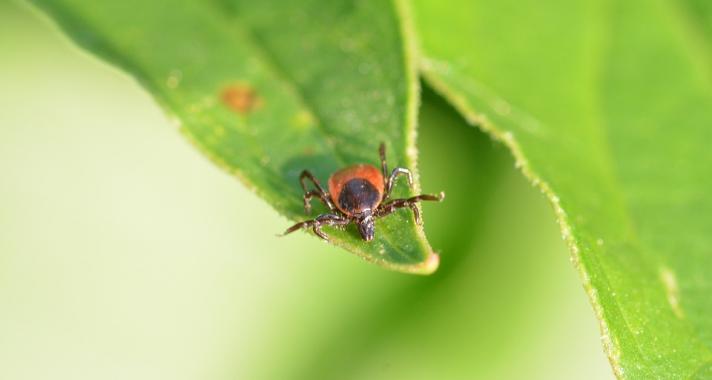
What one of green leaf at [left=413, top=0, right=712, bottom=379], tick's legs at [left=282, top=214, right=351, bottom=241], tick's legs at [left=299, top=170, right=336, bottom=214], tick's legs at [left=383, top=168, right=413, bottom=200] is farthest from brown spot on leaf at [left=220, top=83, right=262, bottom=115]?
green leaf at [left=413, top=0, right=712, bottom=379]

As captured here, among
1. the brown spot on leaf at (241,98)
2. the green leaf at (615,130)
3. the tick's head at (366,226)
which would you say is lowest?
the green leaf at (615,130)

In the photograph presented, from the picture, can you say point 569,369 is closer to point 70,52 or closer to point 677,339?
point 677,339

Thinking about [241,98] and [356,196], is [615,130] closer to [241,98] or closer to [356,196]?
[356,196]

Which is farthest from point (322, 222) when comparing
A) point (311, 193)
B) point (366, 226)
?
point (366, 226)

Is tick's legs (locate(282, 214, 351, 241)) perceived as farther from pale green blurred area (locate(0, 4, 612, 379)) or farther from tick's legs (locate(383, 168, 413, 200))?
pale green blurred area (locate(0, 4, 612, 379))

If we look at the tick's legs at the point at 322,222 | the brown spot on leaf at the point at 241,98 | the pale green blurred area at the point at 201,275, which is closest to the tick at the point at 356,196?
the tick's legs at the point at 322,222

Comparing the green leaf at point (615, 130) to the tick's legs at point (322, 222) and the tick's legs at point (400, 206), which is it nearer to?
the tick's legs at point (400, 206)

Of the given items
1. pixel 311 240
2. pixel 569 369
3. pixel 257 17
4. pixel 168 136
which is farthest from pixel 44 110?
pixel 569 369
